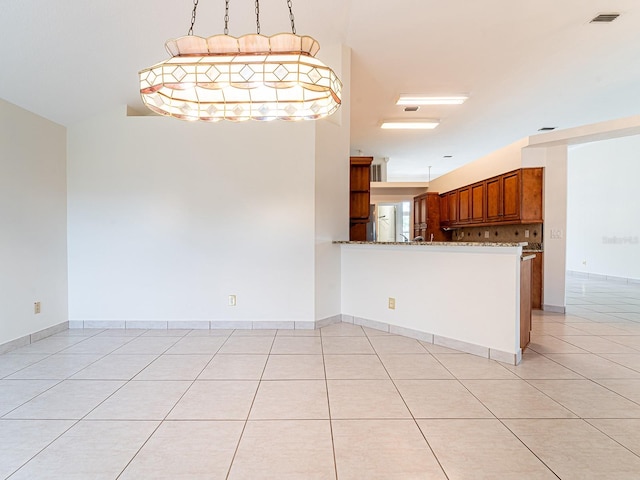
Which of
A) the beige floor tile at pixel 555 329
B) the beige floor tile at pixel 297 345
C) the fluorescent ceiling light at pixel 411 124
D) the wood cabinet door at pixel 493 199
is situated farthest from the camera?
the fluorescent ceiling light at pixel 411 124

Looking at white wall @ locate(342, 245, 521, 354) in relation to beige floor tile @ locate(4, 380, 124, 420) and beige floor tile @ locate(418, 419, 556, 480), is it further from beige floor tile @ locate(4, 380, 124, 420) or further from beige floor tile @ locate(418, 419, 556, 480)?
beige floor tile @ locate(4, 380, 124, 420)

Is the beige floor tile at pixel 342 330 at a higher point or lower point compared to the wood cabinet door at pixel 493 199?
lower

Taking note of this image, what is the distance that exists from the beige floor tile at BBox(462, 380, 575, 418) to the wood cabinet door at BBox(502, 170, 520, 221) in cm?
335

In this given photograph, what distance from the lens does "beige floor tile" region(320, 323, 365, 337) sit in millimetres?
3465

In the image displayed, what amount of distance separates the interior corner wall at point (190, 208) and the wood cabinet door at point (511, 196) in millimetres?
3433

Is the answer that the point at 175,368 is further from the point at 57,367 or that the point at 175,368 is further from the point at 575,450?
the point at 575,450

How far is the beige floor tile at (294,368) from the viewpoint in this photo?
241cm

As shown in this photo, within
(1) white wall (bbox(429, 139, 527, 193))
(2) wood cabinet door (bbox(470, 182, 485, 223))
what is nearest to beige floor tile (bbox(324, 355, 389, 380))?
(1) white wall (bbox(429, 139, 527, 193))

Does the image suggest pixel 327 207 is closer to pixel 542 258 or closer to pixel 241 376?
pixel 241 376

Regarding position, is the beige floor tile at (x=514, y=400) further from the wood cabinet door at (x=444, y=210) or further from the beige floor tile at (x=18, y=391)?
the wood cabinet door at (x=444, y=210)

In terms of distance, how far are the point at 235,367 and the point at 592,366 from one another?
10.00ft

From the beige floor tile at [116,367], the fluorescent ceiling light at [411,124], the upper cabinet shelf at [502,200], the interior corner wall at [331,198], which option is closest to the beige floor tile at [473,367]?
the interior corner wall at [331,198]

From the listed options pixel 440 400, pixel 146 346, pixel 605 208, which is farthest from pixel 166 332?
pixel 605 208

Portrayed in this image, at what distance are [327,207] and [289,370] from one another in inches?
77.4
